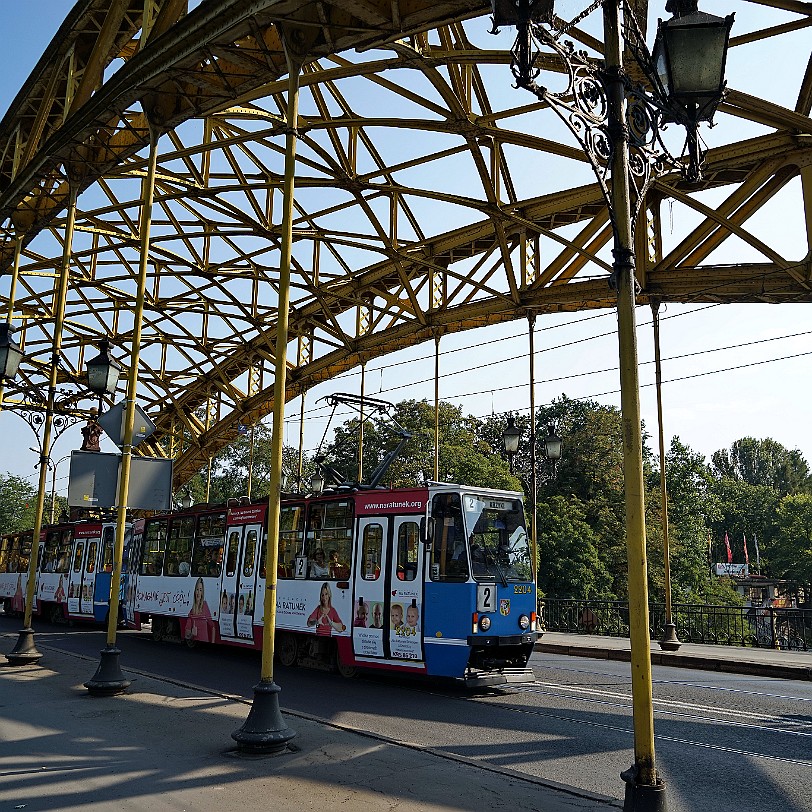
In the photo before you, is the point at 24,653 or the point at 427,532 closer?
the point at 427,532

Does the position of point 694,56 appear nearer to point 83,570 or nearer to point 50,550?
point 83,570

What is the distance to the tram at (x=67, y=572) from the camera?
25.8 meters

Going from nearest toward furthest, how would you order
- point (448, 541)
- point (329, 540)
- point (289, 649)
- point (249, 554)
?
1. point (448, 541)
2. point (329, 540)
3. point (289, 649)
4. point (249, 554)

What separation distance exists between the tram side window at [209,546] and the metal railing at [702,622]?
9.88m

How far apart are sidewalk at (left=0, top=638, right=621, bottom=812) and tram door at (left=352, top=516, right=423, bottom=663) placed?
10.5 feet

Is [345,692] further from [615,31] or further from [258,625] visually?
[615,31]

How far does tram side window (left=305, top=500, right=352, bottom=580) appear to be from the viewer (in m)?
14.9

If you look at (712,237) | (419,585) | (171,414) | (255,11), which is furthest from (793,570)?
(255,11)

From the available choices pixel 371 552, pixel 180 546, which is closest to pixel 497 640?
pixel 371 552

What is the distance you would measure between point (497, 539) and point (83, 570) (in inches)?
Result: 732

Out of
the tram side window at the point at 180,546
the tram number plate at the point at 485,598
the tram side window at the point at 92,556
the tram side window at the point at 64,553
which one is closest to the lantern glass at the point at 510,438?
the tram side window at the point at 180,546

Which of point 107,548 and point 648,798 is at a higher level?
point 107,548

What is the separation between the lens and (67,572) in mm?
27797

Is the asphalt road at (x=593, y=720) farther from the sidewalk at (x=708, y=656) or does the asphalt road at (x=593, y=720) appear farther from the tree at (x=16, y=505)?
the tree at (x=16, y=505)
